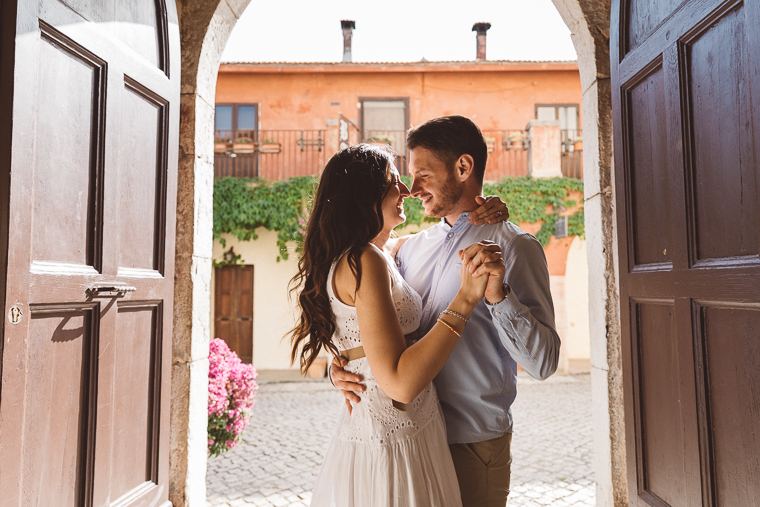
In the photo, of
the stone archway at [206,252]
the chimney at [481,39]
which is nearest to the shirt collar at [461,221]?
the stone archway at [206,252]

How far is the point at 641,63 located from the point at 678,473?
163cm

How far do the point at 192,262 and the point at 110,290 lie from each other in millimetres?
799

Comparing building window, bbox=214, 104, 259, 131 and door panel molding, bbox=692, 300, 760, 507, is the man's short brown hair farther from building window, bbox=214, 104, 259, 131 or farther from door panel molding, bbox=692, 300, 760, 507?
building window, bbox=214, 104, 259, 131

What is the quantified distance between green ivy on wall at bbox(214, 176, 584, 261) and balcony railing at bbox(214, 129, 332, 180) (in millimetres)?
744

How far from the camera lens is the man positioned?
184 centimetres

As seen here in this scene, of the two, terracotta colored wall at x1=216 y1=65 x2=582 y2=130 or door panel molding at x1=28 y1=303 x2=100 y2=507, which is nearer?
door panel molding at x1=28 y1=303 x2=100 y2=507

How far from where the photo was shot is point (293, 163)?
1239cm

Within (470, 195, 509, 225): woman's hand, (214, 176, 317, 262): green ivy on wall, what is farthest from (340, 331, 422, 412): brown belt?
(214, 176, 317, 262): green ivy on wall

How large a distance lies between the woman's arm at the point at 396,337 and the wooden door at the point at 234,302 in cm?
1100

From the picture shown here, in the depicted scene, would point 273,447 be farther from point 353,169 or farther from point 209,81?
point 353,169

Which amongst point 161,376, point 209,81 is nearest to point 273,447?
point 161,376

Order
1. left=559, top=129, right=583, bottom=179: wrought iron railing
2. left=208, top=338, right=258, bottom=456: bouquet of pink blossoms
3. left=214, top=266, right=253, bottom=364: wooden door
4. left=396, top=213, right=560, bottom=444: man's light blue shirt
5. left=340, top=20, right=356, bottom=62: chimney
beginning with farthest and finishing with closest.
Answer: left=340, top=20, right=356, bottom=62: chimney < left=214, top=266, right=253, bottom=364: wooden door < left=559, top=129, right=583, bottom=179: wrought iron railing < left=208, top=338, right=258, bottom=456: bouquet of pink blossoms < left=396, top=213, right=560, bottom=444: man's light blue shirt

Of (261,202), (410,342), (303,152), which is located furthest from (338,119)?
(410,342)

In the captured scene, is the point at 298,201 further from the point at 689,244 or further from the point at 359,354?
the point at 689,244
